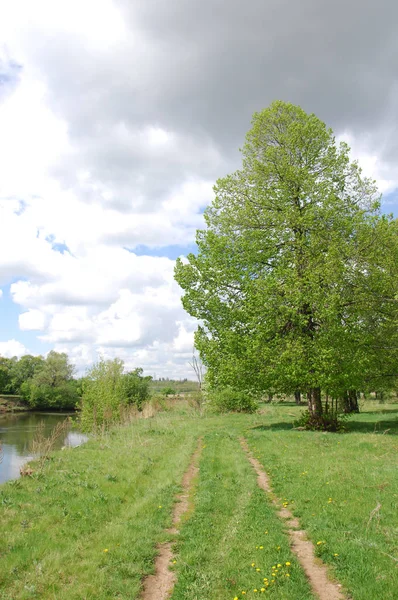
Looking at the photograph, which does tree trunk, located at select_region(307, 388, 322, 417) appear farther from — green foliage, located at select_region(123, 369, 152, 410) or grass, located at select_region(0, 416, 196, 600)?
green foliage, located at select_region(123, 369, 152, 410)

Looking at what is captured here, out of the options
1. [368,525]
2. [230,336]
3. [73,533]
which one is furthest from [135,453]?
[368,525]

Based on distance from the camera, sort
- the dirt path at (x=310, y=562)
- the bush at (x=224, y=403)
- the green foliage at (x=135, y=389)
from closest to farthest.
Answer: the dirt path at (x=310, y=562) → the bush at (x=224, y=403) → the green foliage at (x=135, y=389)

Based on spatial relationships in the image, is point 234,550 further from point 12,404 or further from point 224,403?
point 12,404

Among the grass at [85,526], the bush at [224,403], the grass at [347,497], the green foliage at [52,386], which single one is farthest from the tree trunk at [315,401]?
the green foliage at [52,386]

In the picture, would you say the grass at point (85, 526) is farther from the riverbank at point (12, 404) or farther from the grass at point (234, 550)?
the riverbank at point (12, 404)

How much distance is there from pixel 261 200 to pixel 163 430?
13426 mm

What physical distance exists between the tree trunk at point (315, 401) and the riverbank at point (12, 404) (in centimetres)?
6150

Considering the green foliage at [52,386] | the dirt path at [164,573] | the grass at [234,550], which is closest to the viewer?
the grass at [234,550]

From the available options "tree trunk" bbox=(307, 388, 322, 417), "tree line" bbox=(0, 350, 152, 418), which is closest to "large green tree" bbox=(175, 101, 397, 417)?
"tree trunk" bbox=(307, 388, 322, 417)

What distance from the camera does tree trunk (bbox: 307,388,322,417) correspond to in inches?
758

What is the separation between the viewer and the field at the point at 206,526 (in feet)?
17.4

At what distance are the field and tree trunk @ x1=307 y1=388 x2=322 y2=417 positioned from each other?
216 inches

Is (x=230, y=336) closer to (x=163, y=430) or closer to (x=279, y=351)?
(x=279, y=351)

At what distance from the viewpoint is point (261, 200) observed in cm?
1975
